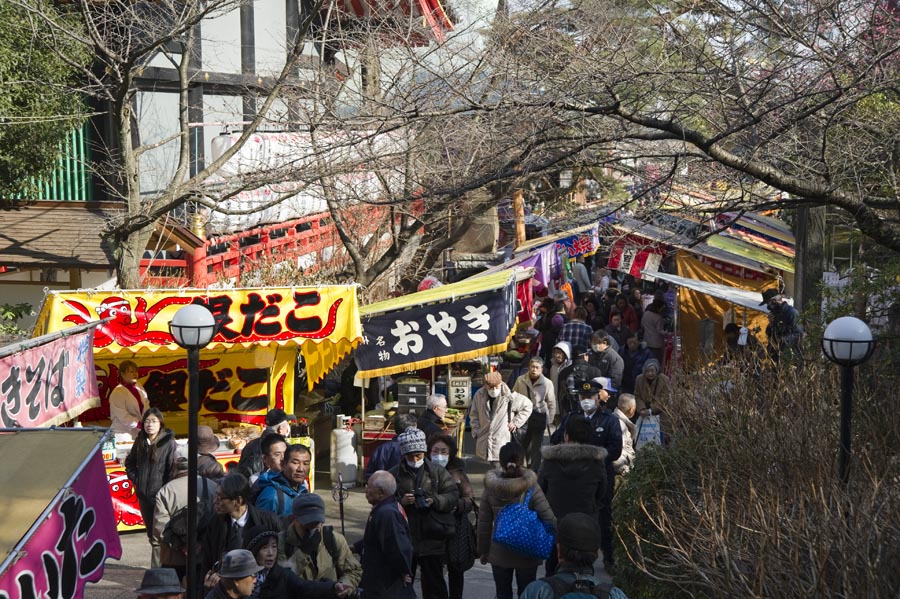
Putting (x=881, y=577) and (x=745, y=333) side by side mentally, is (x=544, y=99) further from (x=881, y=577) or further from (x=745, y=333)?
(x=745, y=333)

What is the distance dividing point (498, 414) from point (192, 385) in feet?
15.5

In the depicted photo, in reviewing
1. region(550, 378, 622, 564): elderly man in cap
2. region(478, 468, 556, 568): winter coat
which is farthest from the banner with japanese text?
region(478, 468, 556, 568): winter coat

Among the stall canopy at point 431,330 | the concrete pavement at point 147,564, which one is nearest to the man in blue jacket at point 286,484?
the concrete pavement at point 147,564

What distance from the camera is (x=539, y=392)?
492 inches

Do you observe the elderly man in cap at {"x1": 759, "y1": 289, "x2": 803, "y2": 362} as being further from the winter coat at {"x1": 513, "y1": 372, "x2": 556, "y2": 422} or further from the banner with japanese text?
the banner with japanese text

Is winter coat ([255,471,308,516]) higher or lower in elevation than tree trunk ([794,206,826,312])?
lower

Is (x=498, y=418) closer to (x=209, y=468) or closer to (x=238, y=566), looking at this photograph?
(x=209, y=468)

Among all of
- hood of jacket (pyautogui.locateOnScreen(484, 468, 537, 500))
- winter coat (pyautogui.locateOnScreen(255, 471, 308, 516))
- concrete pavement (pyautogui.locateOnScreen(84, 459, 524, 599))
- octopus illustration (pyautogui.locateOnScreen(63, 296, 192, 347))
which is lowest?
concrete pavement (pyautogui.locateOnScreen(84, 459, 524, 599))

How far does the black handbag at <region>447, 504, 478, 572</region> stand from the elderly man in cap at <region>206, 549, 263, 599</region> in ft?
8.63

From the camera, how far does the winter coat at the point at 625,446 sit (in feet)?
33.2

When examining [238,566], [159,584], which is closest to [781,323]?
[238,566]

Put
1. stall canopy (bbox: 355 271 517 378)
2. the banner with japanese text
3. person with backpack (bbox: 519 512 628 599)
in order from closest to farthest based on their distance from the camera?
person with backpack (bbox: 519 512 628 599) < the banner with japanese text < stall canopy (bbox: 355 271 517 378)

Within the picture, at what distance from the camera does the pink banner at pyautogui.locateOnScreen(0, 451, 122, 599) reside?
4.81 m

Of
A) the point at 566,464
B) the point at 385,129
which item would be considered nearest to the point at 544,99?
the point at 385,129
